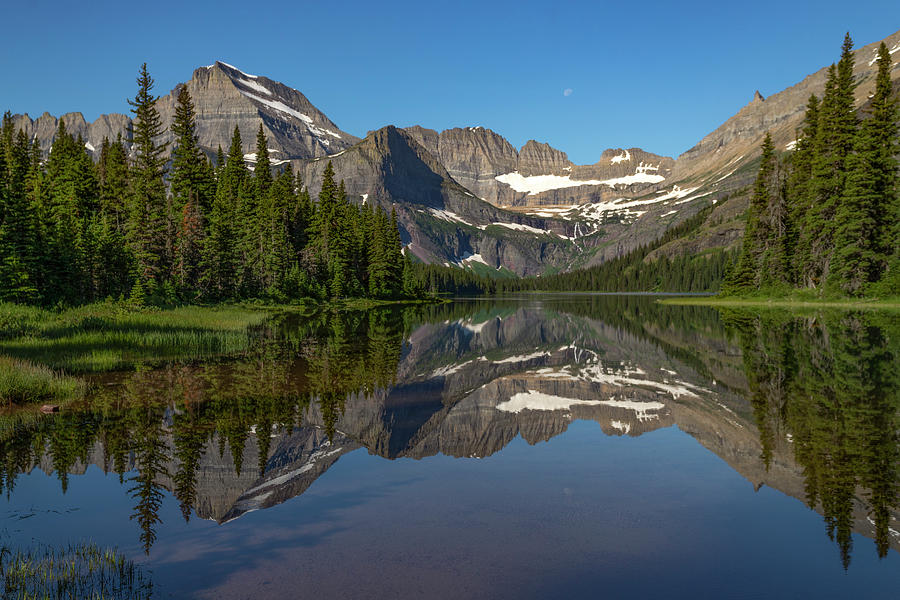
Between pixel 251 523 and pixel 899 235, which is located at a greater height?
Result: pixel 899 235

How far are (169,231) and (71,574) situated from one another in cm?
5794

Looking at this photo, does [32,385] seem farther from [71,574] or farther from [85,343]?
[71,574]

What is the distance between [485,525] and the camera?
870 cm

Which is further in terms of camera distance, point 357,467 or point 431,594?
point 357,467

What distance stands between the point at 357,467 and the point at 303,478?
1.36 meters

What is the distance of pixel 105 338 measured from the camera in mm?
29328

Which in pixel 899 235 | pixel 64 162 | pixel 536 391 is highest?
pixel 64 162

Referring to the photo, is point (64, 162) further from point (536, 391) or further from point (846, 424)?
point (846, 424)

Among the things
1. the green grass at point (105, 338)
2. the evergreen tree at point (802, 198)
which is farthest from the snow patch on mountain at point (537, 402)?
the evergreen tree at point (802, 198)

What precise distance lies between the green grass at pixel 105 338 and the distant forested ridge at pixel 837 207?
68.4 metres

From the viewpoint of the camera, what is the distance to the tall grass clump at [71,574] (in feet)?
21.8

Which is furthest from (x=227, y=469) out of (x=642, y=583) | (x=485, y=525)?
(x=642, y=583)

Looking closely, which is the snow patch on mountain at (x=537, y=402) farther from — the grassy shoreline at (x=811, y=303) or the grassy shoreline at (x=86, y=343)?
the grassy shoreline at (x=811, y=303)

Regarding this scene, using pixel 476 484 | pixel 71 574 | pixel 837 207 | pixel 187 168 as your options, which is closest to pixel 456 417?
pixel 476 484
